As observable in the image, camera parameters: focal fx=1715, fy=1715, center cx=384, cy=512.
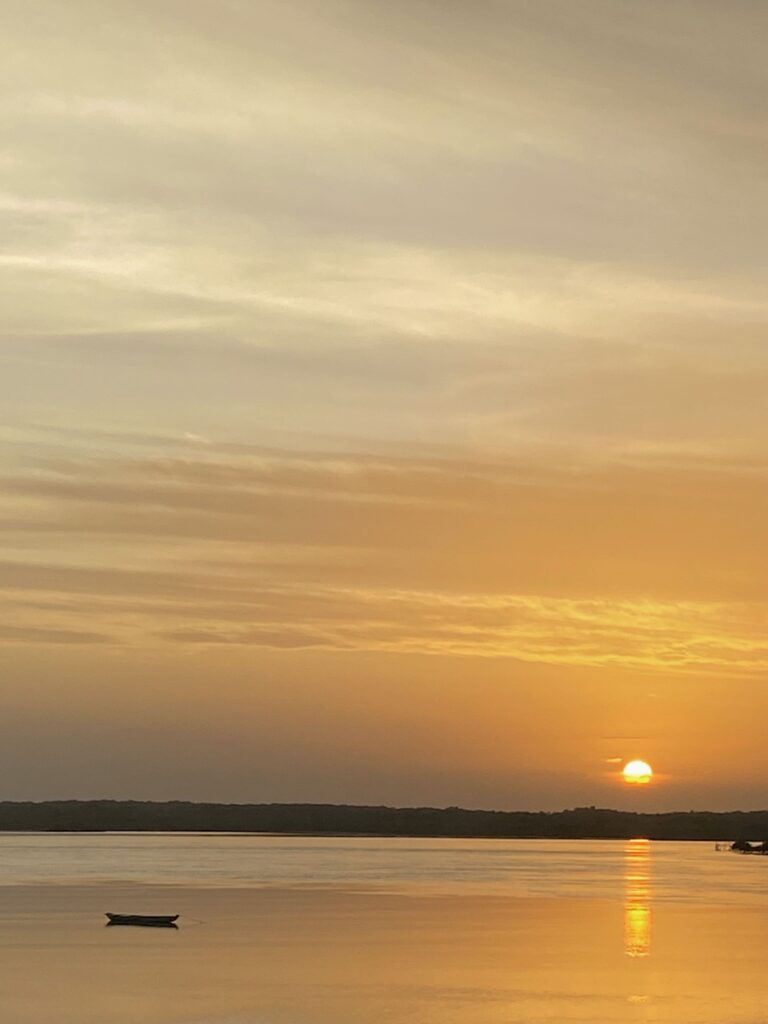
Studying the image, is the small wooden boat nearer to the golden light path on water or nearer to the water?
the water

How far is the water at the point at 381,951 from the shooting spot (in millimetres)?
44500

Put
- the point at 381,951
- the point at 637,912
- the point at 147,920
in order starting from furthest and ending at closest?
1. the point at 637,912
2. the point at 147,920
3. the point at 381,951

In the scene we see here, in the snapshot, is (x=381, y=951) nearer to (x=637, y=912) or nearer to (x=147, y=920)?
(x=147, y=920)

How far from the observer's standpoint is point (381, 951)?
194 ft

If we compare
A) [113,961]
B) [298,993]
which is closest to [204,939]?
[113,961]

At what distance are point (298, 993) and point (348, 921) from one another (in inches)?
1010

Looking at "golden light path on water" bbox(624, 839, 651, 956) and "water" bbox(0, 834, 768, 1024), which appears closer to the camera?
"water" bbox(0, 834, 768, 1024)

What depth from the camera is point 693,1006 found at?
45125 millimetres

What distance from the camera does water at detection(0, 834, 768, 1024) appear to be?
44.5 metres

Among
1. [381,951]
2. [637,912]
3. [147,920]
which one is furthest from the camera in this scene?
[637,912]

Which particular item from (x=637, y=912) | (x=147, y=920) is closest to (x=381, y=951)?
(x=147, y=920)

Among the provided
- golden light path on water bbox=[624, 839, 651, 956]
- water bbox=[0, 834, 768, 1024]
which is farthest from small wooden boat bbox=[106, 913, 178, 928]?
golden light path on water bbox=[624, 839, 651, 956]

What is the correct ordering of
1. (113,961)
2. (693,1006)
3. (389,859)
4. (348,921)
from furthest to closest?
(389,859)
(348,921)
(113,961)
(693,1006)

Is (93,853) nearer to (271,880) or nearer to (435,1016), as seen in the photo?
(271,880)
